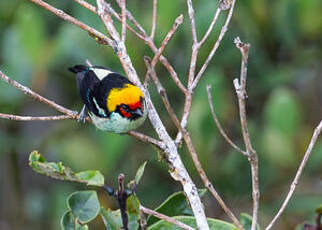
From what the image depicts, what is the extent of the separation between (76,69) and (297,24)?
1.11 m

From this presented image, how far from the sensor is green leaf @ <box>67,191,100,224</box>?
1920mm

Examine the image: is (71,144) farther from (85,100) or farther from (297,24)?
(297,24)

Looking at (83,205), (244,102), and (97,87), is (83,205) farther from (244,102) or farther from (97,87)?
(97,87)

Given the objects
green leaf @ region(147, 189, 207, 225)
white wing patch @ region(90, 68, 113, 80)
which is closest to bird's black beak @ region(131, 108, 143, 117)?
white wing patch @ region(90, 68, 113, 80)

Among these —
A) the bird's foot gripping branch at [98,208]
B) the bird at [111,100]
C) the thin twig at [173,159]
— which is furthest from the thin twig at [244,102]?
the bird at [111,100]

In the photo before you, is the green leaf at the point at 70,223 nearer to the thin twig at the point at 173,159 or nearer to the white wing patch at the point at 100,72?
the thin twig at the point at 173,159

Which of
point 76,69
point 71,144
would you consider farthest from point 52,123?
point 76,69

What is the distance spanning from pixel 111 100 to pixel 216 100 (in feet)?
1.91

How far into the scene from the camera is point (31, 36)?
3418 millimetres

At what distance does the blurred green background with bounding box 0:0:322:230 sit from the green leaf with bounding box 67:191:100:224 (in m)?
1.18

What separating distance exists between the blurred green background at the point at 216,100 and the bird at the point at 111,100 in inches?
13.8

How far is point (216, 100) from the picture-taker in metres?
3.10

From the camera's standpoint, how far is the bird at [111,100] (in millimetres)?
2621

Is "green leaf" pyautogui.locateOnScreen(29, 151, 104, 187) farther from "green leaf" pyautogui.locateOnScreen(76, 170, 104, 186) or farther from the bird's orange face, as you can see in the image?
the bird's orange face
